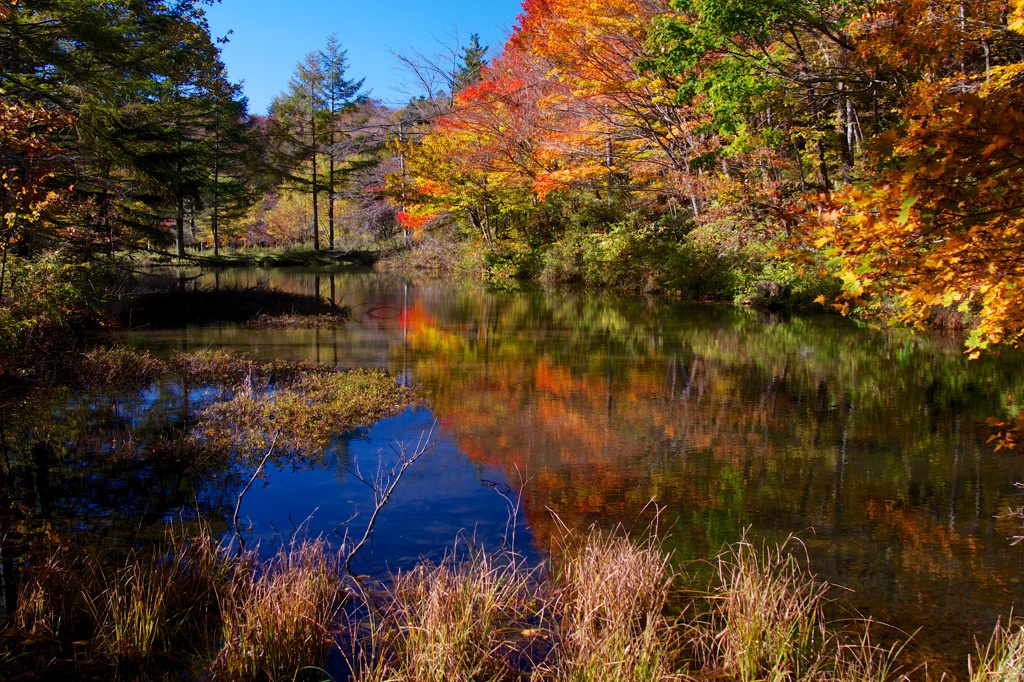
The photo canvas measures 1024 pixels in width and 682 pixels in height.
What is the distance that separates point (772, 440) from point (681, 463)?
4.80 feet

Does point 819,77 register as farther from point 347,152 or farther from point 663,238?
point 347,152

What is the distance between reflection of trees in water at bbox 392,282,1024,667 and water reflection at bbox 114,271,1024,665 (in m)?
0.03

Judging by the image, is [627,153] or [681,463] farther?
[627,153]

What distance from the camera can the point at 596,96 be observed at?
21484 mm

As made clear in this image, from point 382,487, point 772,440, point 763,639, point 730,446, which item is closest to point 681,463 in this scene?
point 730,446

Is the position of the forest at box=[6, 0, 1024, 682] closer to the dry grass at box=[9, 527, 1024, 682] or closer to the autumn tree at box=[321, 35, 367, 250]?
the dry grass at box=[9, 527, 1024, 682]

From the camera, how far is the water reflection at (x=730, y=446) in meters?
5.21

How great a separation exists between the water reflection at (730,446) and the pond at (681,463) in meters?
0.03

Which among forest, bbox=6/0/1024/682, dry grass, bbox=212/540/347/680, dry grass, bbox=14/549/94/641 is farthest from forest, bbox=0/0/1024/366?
dry grass, bbox=14/549/94/641

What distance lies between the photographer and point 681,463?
7.28m

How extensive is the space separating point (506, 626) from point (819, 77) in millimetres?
12485

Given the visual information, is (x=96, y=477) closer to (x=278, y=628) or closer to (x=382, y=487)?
(x=382, y=487)

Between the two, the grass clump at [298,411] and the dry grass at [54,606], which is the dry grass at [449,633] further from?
Result: the grass clump at [298,411]

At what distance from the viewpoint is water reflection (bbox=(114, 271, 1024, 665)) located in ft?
17.1
